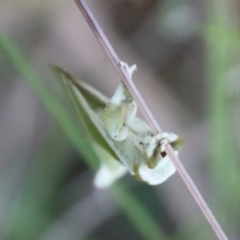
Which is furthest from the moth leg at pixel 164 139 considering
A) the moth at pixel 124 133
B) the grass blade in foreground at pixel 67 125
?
the grass blade in foreground at pixel 67 125

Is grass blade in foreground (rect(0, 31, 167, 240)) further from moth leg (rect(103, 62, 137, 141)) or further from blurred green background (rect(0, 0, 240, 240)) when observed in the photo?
moth leg (rect(103, 62, 137, 141))

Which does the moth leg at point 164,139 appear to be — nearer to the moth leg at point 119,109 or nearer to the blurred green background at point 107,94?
the moth leg at point 119,109

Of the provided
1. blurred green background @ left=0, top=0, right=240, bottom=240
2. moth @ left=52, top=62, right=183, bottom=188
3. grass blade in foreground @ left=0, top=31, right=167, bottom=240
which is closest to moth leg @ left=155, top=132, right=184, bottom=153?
moth @ left=52, top=62, right=183, bottom=188

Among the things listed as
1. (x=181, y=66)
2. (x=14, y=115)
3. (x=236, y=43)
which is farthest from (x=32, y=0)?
(x=236, y=43)

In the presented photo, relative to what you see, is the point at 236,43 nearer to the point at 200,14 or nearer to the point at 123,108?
the point at 200,14

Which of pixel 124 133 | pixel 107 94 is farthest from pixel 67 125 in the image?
pixel 124 133

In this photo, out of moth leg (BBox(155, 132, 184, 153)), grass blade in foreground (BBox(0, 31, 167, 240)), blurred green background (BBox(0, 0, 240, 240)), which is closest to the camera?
moth leg (BBox(155, 132, 184, 153))
